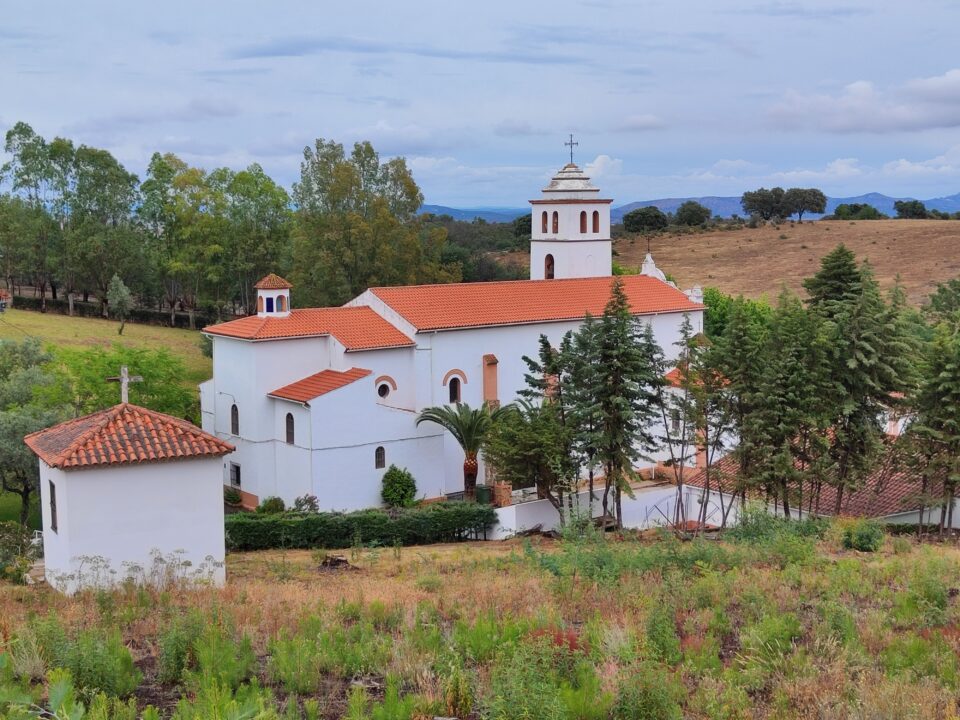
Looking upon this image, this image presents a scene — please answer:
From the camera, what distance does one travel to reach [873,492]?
1107 inches

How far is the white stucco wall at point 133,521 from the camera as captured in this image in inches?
665

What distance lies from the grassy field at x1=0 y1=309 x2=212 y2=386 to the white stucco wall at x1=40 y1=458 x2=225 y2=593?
32.1m

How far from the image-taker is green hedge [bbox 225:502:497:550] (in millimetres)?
26391

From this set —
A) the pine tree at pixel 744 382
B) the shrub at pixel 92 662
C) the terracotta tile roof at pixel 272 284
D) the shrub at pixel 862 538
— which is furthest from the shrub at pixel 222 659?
the terracotta tile roof at pixel 272 284

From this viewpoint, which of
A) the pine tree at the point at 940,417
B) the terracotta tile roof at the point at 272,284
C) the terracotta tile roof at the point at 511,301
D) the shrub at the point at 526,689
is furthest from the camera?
the terracotta tile roof at the point at 511,301

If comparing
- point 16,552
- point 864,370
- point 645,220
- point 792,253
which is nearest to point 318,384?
point 16,552

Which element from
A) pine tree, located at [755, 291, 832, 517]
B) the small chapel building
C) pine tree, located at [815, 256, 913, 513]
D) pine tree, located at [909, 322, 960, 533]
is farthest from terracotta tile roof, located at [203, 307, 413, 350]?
pine tree, located at [909, 322, 960, 533]

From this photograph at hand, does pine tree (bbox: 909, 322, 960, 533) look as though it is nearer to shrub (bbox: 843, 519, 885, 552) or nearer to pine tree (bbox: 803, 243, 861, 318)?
shrub (bbox: 843, 519, 885, 552)

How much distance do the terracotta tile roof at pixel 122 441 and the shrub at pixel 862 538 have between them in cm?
1171

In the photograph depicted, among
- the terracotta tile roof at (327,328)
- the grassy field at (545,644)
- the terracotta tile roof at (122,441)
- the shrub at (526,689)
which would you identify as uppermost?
the terracotta tile roof at (327,328)

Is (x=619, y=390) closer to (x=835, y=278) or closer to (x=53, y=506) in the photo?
(x=53, y=506)

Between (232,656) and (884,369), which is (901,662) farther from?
(884,369)

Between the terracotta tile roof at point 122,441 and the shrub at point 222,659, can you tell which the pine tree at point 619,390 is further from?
the shrub at point 222,659

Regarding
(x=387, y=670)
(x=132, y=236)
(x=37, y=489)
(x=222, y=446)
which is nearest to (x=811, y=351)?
(x=222, y=446)
